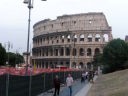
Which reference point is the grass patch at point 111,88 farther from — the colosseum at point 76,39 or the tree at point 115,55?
the colosseum at point 76,39

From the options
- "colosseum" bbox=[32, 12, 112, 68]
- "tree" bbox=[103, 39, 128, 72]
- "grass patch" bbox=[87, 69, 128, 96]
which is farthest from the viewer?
"colosseum" bbox=[32, 12, 112, 68]

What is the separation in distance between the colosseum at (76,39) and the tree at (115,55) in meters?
37.7

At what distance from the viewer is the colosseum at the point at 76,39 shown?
5773 inches

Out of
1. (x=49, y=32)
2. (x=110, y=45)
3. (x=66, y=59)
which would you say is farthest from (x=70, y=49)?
(x=110, y=45)

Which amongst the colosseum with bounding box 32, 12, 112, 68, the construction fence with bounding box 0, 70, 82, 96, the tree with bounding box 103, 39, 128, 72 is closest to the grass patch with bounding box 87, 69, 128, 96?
the construction fence with bounding box 0, 70, 82, 96

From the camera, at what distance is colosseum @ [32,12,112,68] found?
481 ft

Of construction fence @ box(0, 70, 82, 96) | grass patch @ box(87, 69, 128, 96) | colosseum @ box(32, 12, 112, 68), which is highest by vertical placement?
colosseum @ box(32, 12, 112, 68)

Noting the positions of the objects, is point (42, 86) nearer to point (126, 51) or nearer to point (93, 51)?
point (126, 51)

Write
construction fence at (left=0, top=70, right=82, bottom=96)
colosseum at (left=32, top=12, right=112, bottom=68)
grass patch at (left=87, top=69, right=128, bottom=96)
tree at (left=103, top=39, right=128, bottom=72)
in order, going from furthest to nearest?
colosseum at (left=32, top=12, right=112, bottom=68), tree at (left=103, top=39, right=128, bottom=72), grass patch at (left=87, top=69, right=128, bottom=96), construction fence at (left=0, top=70, right=82, bottom=96)

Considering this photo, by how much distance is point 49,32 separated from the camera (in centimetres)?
15688

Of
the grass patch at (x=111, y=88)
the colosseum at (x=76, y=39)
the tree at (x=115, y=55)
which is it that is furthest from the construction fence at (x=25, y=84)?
the colosseum at (x=76, y=39)

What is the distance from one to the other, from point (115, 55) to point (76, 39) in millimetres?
48463

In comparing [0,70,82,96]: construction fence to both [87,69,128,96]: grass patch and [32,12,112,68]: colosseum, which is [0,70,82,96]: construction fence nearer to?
[87,69,128,96]: grass patch

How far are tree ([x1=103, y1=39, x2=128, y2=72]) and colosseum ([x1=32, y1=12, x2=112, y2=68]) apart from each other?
3768cm
